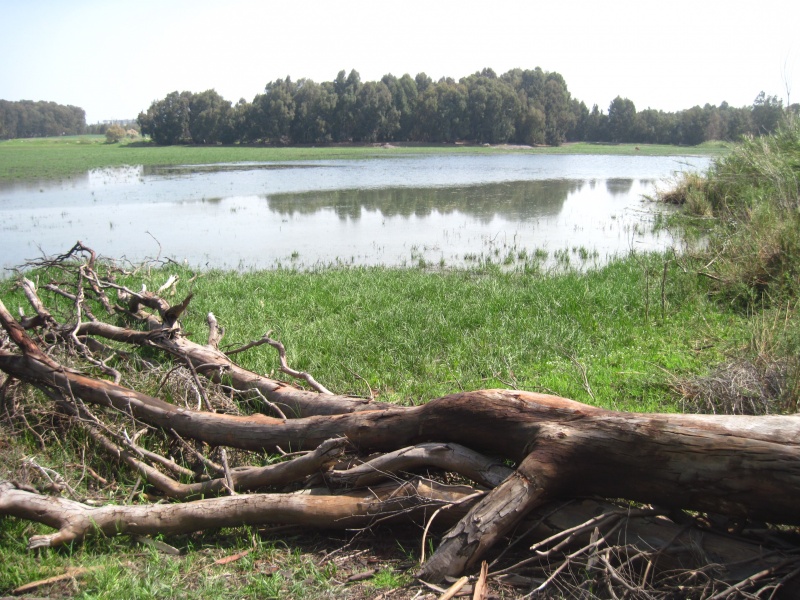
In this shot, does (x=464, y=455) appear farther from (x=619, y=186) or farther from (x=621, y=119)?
(x=621, y=119)

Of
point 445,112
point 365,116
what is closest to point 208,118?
point 365,116

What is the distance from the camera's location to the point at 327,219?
18.8m

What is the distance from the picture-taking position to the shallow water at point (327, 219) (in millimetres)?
13797

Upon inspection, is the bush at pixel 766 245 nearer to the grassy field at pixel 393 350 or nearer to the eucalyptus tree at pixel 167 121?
the grassy field at pixel 393 350

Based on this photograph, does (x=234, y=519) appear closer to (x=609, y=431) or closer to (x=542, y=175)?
(x=609, y=431)

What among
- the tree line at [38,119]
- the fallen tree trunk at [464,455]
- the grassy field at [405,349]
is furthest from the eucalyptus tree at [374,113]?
the fallen tree trunk at [464,455]

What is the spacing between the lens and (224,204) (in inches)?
892

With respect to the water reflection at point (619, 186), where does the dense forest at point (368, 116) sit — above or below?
above

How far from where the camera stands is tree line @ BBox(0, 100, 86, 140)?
440ft

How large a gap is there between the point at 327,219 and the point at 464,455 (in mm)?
15828

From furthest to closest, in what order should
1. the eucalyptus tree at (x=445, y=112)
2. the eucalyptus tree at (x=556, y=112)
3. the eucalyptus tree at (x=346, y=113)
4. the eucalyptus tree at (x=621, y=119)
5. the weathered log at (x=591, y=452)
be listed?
1. the eucalyptus tree at (x=621, y=119)
2. the eucalyptus tree at (x=556, y=112)
3. the eucalyptus tree at (x=445, y=112)
4. the eucalyptus tree at (x=346, y=113)
5. the weathered log at (x=591, y=452)

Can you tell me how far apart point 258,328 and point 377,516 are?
13.9 ft

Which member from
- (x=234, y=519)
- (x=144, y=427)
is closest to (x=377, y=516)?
(x=234, y=519)

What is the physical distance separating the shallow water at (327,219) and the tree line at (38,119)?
119091 mm
